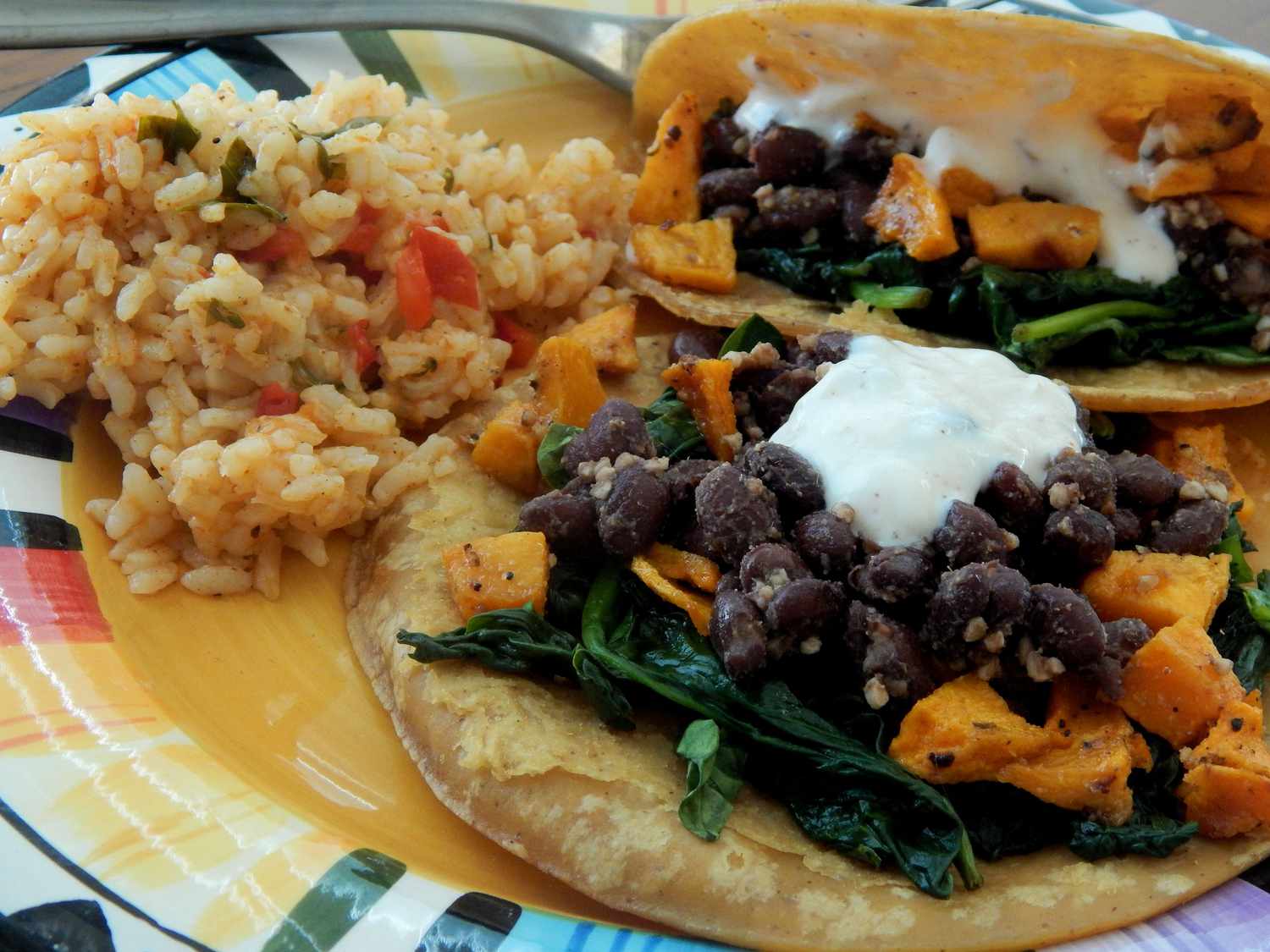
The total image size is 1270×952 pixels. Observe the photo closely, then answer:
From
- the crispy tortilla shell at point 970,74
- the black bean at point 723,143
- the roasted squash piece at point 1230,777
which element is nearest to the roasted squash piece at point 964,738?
the roasted squash piece at point 1230,777

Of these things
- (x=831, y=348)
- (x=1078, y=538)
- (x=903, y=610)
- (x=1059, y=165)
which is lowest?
(x=903, y=610)

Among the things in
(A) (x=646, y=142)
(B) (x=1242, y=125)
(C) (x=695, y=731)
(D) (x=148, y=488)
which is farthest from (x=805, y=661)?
(A) (x=646, y=142)

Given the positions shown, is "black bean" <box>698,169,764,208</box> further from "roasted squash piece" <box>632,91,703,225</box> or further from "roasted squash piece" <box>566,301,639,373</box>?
"roasted squash piece" <box>566,301,639,373</box>

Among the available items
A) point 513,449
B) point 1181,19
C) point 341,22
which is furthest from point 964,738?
point 1181,19

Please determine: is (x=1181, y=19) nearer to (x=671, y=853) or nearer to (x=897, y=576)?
(x=897, y=576)

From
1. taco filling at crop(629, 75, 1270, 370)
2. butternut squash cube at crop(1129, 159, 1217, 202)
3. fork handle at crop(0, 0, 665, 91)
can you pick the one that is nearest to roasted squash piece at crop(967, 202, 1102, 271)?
taco filling at crop(629, 75, 1270, 370)

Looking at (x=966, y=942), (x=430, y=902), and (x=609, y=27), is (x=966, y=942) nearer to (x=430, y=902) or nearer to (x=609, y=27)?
(x=430, y=902)
